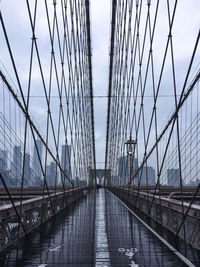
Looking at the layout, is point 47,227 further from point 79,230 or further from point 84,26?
point 84,26

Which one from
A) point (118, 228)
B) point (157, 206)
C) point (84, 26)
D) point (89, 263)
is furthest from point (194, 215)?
point (84, 26)

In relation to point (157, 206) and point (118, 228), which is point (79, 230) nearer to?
point (118, 228)

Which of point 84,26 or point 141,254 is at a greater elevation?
point 84,26

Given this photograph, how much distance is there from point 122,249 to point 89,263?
1216mm

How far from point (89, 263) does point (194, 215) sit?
226 cm

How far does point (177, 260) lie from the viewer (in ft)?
16.8

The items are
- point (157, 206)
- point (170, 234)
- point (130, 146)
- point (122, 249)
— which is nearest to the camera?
point (122, 249)

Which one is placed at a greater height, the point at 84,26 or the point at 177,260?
the point at 84,26

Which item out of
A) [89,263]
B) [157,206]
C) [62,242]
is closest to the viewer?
[89,263]

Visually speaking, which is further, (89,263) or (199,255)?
(199,255)

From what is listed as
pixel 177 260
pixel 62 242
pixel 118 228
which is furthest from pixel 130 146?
pixel 177 260

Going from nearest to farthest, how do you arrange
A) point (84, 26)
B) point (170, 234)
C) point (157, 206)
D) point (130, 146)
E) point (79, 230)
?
point (170, 234), point (79, 230), point (157, 206), point (130, 146), point (84, 26)

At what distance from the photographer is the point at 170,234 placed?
7566mm

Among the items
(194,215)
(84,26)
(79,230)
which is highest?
(84,26)
